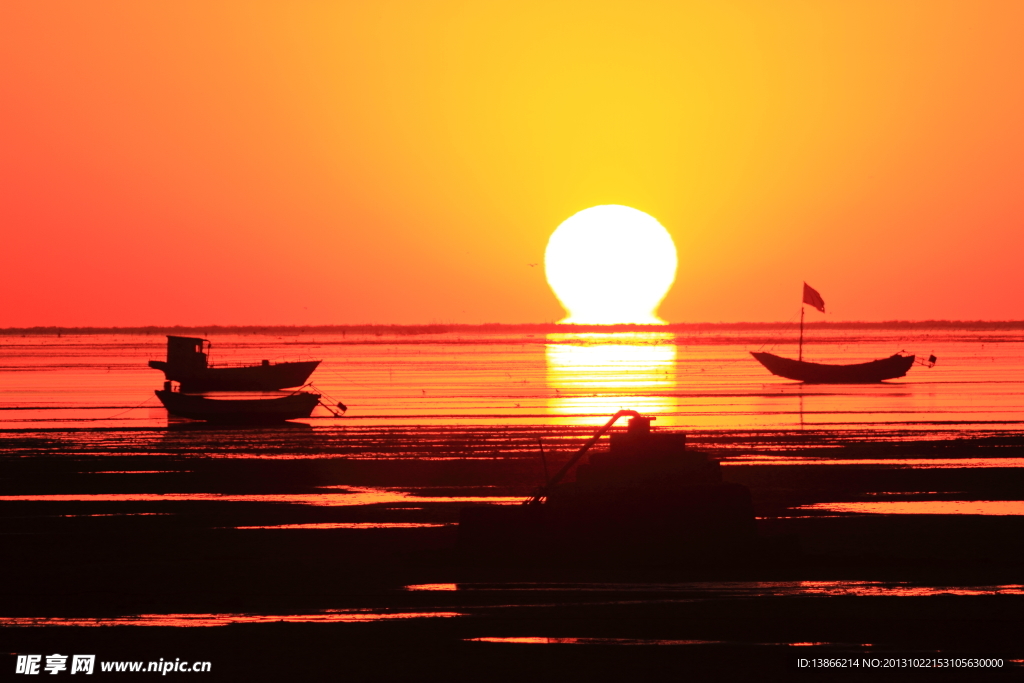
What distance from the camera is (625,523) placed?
1606 centimetres

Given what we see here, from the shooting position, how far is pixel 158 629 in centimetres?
1259

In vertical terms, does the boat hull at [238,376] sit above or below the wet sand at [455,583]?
above

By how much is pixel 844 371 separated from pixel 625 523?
58.5 m

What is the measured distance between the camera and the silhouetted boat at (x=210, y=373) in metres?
55.5

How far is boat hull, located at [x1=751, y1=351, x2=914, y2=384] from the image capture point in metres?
69.4

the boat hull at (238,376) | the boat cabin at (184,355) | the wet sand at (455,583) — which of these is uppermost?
the boat cabin at (184,355)

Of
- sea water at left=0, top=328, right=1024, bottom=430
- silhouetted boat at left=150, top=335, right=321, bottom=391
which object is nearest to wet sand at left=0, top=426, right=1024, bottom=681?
sea water at left=0, top=328, right=1024, bottom=430

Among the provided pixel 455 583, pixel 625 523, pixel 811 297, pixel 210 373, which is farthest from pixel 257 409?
pixel 811 297

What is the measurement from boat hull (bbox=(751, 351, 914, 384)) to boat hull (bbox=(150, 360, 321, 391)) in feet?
91.5

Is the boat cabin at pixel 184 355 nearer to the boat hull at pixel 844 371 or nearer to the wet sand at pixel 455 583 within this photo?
the wet sand at pixel 455 583

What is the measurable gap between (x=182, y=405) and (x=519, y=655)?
34.0 metres

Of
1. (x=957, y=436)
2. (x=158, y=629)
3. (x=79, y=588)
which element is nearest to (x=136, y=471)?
(x=79, y=588)

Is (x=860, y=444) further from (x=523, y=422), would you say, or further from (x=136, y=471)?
(x=136, y=471)

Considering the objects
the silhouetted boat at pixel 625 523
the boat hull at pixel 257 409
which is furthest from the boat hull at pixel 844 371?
the silhouetted boat at pixel 625 523
